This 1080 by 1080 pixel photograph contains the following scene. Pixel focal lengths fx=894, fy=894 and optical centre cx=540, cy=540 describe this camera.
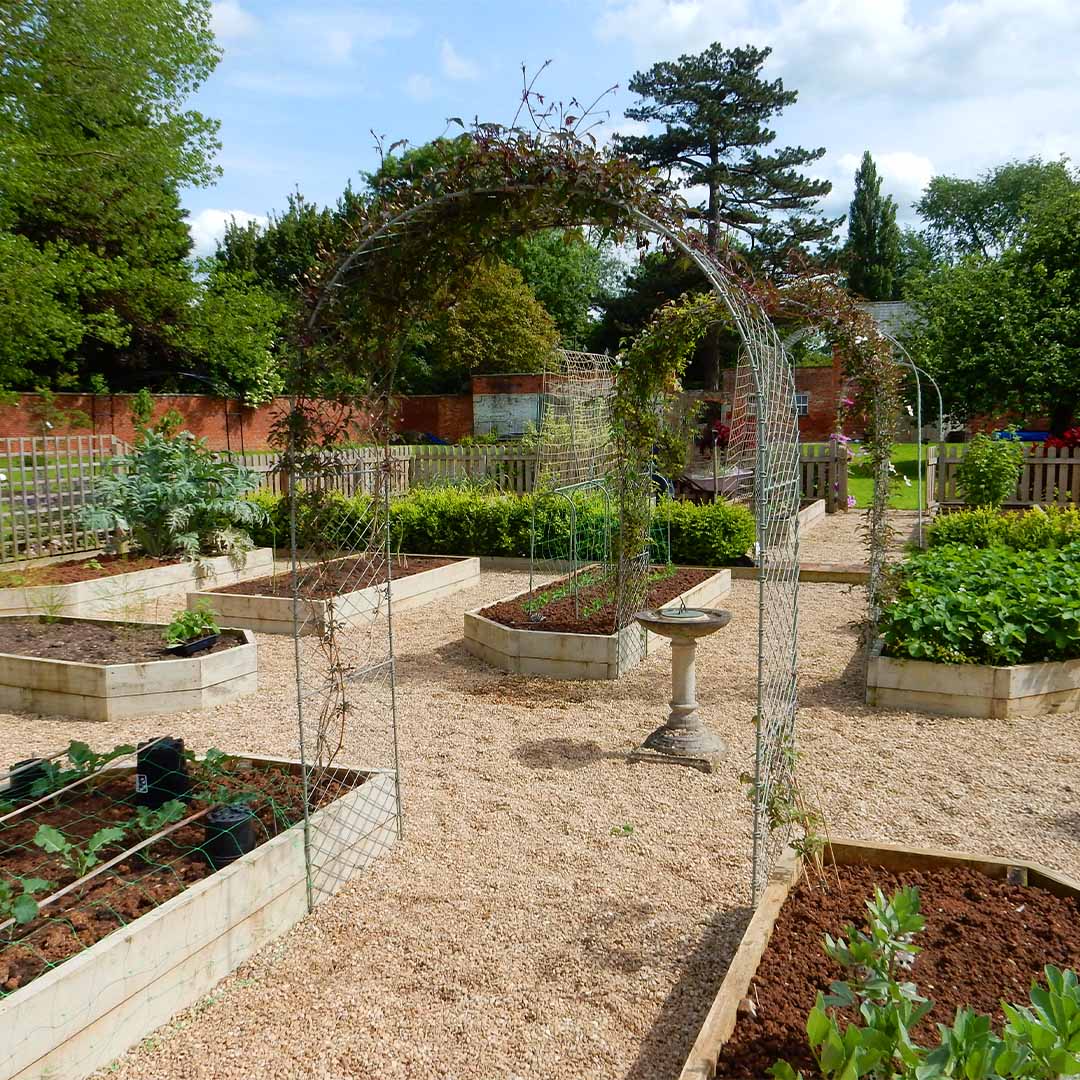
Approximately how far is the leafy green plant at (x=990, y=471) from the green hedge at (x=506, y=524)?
11.5 feet

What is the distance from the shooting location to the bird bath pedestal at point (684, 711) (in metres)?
4.98

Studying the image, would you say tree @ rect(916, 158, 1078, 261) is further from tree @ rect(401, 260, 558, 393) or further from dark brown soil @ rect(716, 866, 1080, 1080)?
dark brown soil @ rect(716, 866, 1080, 1080)

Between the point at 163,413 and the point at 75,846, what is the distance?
1963 centimetres

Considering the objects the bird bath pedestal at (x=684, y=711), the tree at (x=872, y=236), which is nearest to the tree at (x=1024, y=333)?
the bird bath pedestal at (x=684, y=711)

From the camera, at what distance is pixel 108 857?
3391mm

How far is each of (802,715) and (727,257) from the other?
3.16m

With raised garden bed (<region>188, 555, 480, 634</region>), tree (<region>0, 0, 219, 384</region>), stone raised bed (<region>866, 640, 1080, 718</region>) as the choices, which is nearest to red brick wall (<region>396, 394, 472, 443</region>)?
tree (<region>0, 0, 219, 384</region>)

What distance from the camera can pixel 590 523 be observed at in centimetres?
970

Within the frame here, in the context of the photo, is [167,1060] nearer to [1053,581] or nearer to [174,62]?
[1053,581]

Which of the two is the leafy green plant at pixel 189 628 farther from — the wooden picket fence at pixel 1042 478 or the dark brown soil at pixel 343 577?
the wooden picket fence at pixel 1042 478

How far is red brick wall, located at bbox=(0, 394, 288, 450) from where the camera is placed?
18688 millimetres

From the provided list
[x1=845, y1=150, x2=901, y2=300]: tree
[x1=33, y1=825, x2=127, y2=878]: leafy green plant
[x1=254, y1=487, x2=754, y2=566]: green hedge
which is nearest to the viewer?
[x1=33, y1=825, x2=127, y2=878]: leafy green plant

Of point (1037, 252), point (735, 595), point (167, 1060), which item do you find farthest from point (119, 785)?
point (1037, 252)

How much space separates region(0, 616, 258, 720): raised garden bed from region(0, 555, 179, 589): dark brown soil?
247cm
